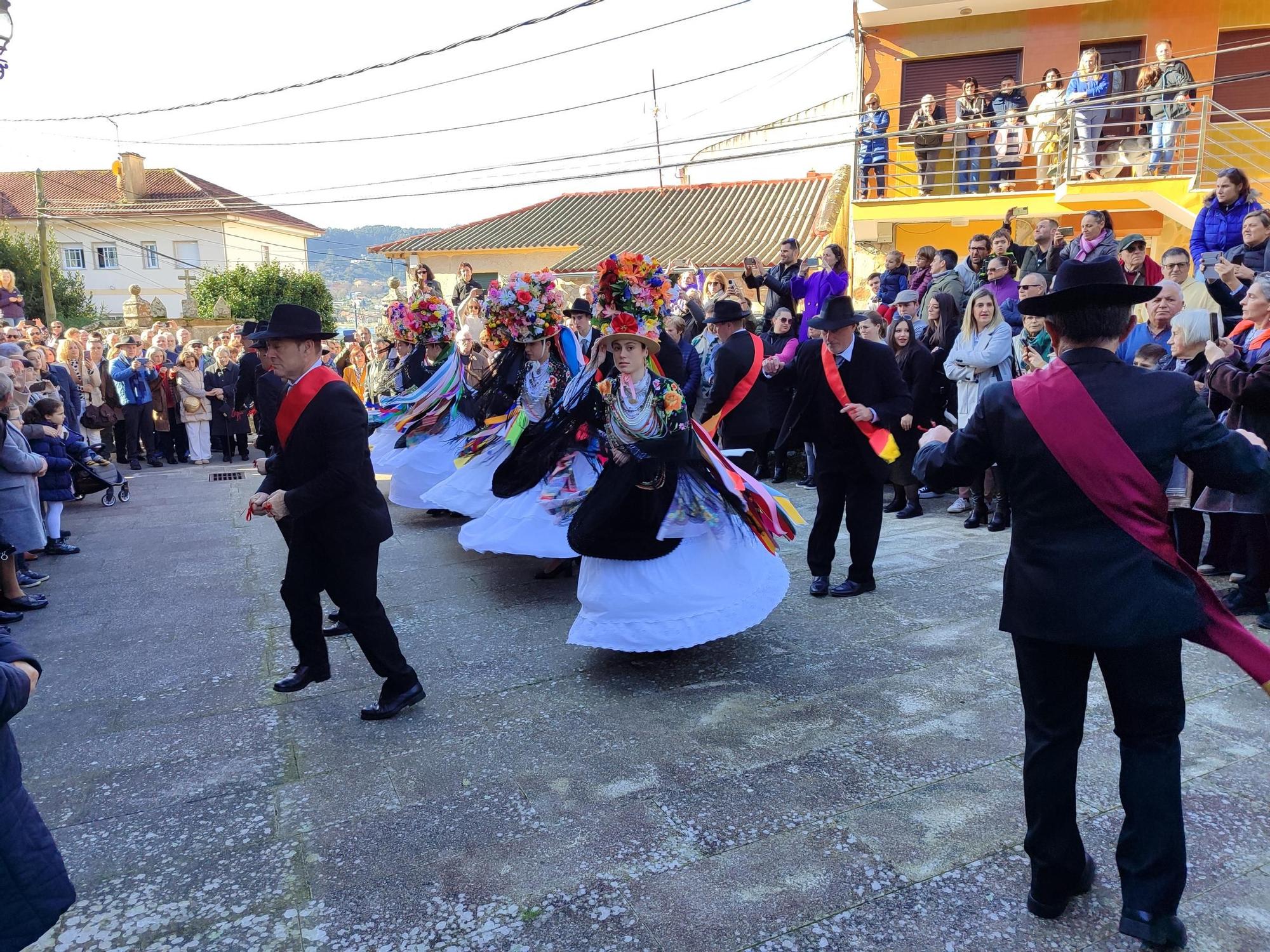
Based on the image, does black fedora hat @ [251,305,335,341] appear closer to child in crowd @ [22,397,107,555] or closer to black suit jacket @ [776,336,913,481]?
black suit jacket @ [776,336,913,481]

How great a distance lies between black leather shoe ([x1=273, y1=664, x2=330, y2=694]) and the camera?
4.52 m

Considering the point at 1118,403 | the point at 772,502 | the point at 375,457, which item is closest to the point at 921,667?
the point at 772,502

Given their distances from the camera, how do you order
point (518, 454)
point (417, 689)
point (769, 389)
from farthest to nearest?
1. point (769, 389)
2. point (518, 454)
3. point (417, 689)

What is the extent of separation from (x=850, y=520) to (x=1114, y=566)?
132 inches

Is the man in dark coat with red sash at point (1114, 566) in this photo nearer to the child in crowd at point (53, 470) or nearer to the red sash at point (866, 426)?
the red sash at point (866, 426)

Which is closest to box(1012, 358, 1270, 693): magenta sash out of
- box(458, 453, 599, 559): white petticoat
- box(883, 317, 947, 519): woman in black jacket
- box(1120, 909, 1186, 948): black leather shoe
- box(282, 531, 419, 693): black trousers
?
box(1120, 909, 1186, 948): black leather shoe

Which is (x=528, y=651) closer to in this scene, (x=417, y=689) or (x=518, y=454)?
(x=417, y=689)

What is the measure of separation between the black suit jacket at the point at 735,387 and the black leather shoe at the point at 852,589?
231 cm

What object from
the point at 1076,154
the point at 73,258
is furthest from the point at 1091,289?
the point at 73,258

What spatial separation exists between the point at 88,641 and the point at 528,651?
2.81 meters

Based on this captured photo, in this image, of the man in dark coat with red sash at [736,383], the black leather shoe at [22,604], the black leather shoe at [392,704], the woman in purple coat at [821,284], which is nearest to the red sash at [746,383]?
the man in dark coat with red sash at [736,383]

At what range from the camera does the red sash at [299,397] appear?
4.07 m

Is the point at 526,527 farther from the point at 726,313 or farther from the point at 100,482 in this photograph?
the point at 100,482

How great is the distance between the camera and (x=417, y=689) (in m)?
4.35
